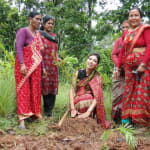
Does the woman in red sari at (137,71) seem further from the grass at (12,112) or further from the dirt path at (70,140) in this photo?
the grass at (12,112)

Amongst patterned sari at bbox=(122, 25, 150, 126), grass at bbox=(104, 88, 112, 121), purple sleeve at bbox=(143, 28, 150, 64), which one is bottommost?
grass at bbox=(104, 88, 112, 121)

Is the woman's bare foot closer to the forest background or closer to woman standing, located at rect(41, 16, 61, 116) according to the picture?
woman standing, located at rect(41, 16, 61, 116)

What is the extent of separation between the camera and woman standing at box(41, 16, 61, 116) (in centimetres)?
387

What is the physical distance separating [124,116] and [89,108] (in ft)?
1.67

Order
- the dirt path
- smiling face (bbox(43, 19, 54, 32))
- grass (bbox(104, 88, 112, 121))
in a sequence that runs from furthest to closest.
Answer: grass (bbox(104, 88, 112, 121)) < smiling face (bbox(43, 19, 54, 32)) < the dirt path

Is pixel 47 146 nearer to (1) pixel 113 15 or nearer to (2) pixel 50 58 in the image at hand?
(2) pixel 50 58

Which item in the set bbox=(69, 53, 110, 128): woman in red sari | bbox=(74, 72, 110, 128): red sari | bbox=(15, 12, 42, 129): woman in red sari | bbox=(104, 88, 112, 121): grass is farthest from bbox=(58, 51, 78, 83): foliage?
bbox=(104, 88, 112, 121): grass

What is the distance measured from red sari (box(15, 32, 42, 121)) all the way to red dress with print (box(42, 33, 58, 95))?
33 cm

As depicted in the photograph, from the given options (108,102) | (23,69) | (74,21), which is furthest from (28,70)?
(74,21)

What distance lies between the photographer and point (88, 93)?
359 centimetres

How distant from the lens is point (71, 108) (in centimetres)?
342

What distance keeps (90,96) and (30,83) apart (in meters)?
0.88

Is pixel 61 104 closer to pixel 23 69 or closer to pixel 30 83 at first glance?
pixel 30 83

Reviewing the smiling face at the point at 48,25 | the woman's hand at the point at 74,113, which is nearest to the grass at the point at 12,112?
the woman's hand at the point at 74,113
